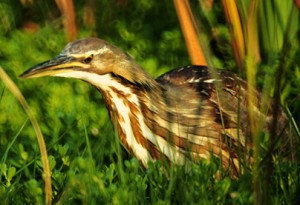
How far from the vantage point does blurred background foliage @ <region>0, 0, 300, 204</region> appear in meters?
3.67

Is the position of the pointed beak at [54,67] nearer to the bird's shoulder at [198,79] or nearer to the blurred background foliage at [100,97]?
the blurred background foliage at [100,97]

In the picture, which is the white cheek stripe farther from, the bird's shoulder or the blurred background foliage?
the bird's shoulder

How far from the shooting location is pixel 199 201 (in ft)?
11.5

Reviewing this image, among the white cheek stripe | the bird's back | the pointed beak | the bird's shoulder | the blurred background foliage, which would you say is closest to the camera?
the blurred background foliage

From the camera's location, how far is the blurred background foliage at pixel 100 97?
12.0 ft

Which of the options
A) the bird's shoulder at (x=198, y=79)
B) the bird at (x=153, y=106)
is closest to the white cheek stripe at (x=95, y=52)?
the bird at (x=153, y=106)

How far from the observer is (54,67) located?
4.30m

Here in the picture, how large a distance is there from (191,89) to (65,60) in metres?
0.75

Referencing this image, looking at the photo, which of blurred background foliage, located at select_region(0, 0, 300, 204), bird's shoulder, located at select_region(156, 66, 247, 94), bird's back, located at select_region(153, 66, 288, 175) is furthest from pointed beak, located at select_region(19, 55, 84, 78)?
bird's shoulder, located at select_region(156, 66, 247, 94)

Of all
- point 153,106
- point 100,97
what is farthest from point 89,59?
point 100,97

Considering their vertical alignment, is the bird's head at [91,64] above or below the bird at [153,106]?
above

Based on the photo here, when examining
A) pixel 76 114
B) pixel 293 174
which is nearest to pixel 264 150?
pixel 293 174

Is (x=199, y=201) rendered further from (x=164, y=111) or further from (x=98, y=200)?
(x=164, y=111)

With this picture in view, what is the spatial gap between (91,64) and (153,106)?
1.25 feet
